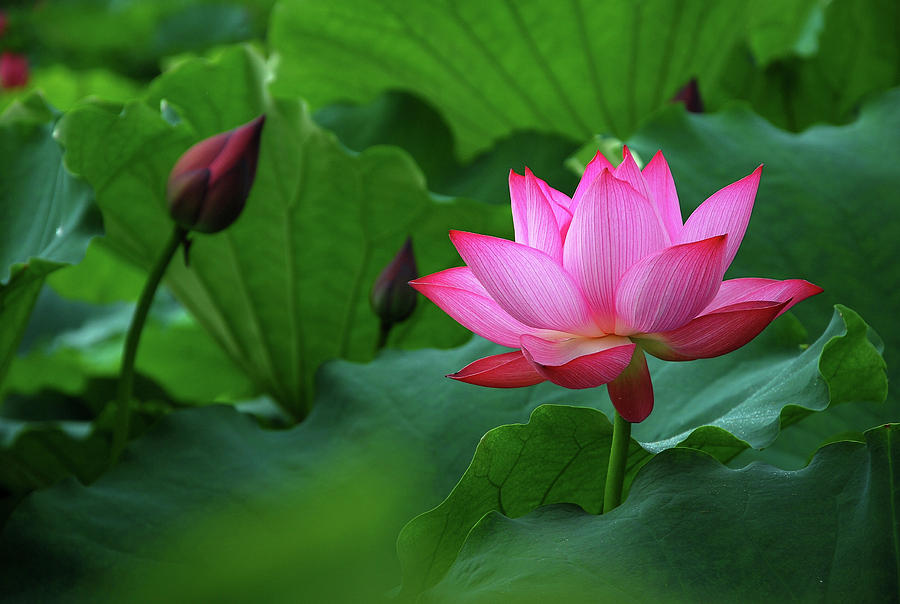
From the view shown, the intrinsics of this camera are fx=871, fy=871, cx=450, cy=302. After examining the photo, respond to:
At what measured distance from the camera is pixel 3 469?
0.94 m

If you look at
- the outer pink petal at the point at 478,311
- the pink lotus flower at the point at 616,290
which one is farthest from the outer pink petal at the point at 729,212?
the outer pink petal at the point at 478,311

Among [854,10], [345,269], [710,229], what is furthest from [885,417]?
[854,10]

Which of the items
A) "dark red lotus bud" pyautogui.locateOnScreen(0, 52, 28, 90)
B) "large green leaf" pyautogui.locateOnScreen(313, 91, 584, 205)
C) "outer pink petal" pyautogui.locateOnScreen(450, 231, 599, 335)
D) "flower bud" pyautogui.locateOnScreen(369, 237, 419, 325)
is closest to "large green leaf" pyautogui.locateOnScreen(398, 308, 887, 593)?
"outer pink petal" pyautogui.locateOnScreen(450, 231, 599, 335)

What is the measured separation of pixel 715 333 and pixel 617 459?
0.10 metres

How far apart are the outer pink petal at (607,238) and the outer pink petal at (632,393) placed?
31 mm

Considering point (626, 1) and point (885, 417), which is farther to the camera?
point (626, 1)

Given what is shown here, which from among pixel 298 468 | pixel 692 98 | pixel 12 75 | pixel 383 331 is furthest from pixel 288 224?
pixel 12 75

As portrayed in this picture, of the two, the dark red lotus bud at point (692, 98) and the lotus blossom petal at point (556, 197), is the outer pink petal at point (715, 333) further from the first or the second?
the dark red lotus bud at point (692, 98)

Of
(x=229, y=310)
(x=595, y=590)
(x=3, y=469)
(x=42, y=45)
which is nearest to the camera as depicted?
(x=595, y=590)

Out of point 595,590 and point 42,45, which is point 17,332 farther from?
point 42,45

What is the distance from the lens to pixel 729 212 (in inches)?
17.1

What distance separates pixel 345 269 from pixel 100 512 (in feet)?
1.36

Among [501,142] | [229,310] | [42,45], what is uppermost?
[501,142]

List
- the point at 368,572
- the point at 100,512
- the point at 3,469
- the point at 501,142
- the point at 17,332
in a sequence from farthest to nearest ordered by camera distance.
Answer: the point at 501,142 < the point at 3,469 < the point at 17,332 < the point at 100,512 < the point at 368,572
